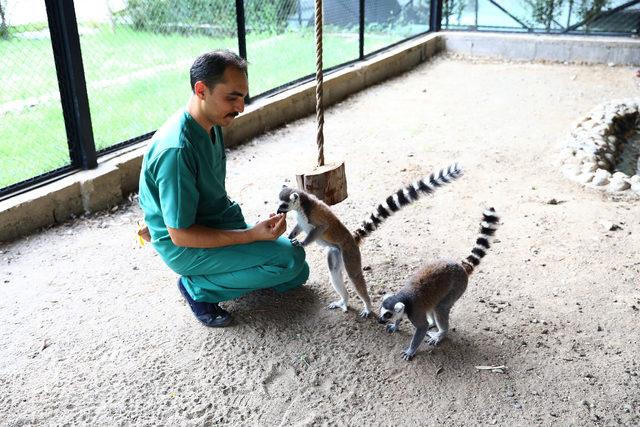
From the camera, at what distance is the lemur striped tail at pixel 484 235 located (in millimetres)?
3287

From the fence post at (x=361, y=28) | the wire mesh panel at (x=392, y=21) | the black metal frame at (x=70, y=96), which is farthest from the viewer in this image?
the wire mesh panel at (x=392, y=21)

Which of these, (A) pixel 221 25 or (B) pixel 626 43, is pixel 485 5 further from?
(A) pixel 221 25

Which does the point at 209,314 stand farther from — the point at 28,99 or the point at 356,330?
the point at 28,99

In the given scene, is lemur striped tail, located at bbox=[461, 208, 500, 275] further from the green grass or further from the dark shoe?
the green grass

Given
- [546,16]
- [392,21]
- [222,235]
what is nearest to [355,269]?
[222,235]

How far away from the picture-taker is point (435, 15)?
37.1ft

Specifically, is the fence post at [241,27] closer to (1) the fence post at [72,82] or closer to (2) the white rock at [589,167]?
(1) the fence post at [72,82]

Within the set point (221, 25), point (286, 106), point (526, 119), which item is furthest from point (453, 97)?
point (221, 25)

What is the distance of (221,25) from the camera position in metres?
6.84

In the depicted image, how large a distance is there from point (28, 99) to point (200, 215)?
2364 mm

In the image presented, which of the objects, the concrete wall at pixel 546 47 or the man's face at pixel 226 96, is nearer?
the man's face at pixel 226 96

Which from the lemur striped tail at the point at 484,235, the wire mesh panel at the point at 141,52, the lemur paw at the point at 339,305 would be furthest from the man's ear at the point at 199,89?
the wire mesh panel at the point at 141,52

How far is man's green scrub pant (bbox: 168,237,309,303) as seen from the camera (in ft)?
11.5

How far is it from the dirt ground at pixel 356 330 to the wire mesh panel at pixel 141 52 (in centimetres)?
102
